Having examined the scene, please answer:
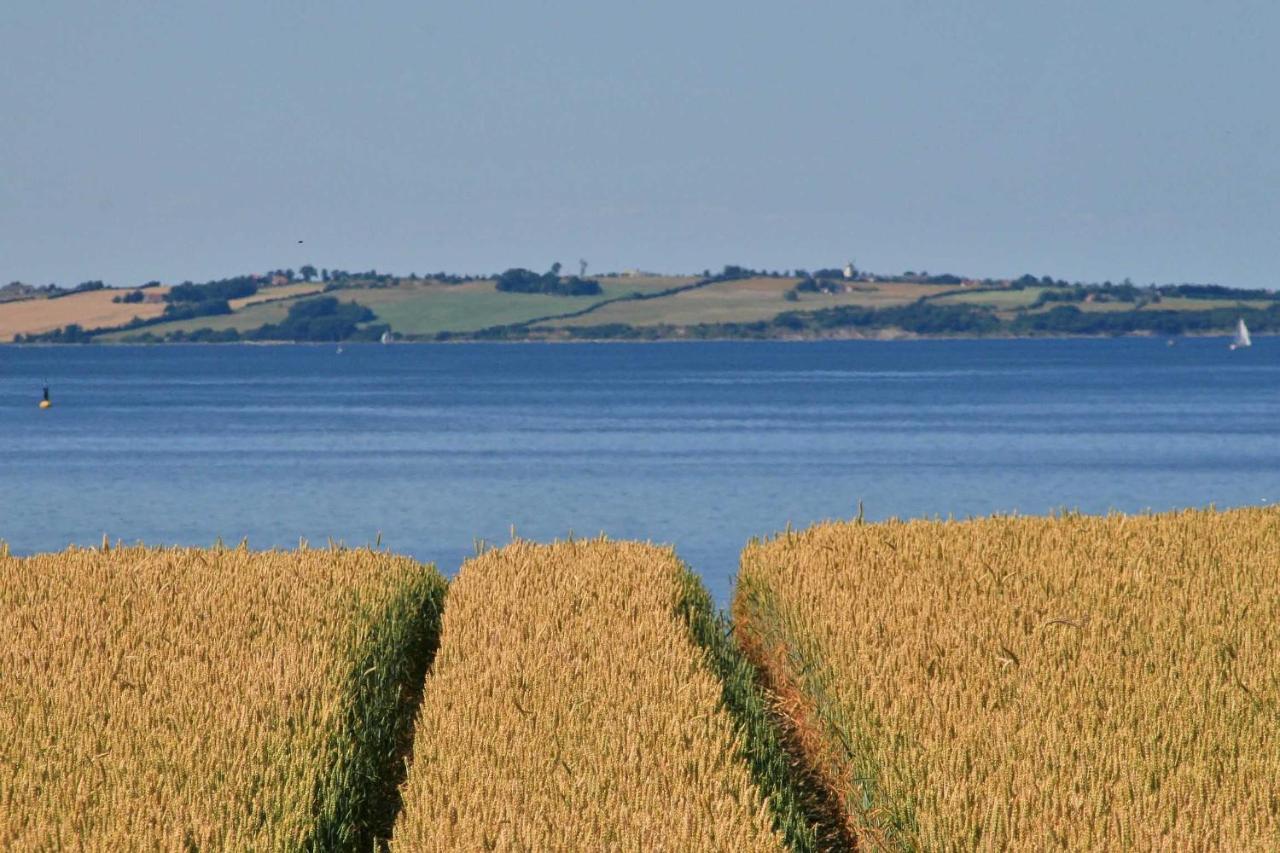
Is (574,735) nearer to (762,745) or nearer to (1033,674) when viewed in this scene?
(762,745)

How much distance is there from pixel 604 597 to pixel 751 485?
49.3m

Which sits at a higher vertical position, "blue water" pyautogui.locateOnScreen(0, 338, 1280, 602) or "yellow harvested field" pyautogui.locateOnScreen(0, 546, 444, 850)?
"yellow harvested field" pyautogui.locateOnScreen(0, 546, 444, 850)

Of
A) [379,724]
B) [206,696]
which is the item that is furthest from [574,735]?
[206,696]

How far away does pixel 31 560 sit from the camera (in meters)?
15.7

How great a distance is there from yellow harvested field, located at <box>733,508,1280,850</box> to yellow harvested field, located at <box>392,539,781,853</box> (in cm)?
87

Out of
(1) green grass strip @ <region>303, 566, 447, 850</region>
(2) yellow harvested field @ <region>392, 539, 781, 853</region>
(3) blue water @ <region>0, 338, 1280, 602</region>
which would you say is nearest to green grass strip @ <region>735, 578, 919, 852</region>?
(2) yellow harvested field @ <region>392, 539, 781, 853</region>

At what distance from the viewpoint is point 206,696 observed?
10.2 meters

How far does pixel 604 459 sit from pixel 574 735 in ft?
213

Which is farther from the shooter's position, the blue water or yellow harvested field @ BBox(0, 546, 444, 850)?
the blue water

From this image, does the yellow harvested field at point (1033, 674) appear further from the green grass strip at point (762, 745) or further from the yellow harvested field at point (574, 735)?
the yellow harvested field at point (574, 735)

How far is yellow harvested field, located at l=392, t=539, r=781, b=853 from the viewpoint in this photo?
7723mm

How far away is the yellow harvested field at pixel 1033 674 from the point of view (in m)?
7.92

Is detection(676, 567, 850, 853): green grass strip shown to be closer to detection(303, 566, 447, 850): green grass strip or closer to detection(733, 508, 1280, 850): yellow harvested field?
detection(733, 508, 1280, 850): yellow harvested field

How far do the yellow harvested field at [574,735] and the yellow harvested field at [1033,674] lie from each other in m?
0.87
